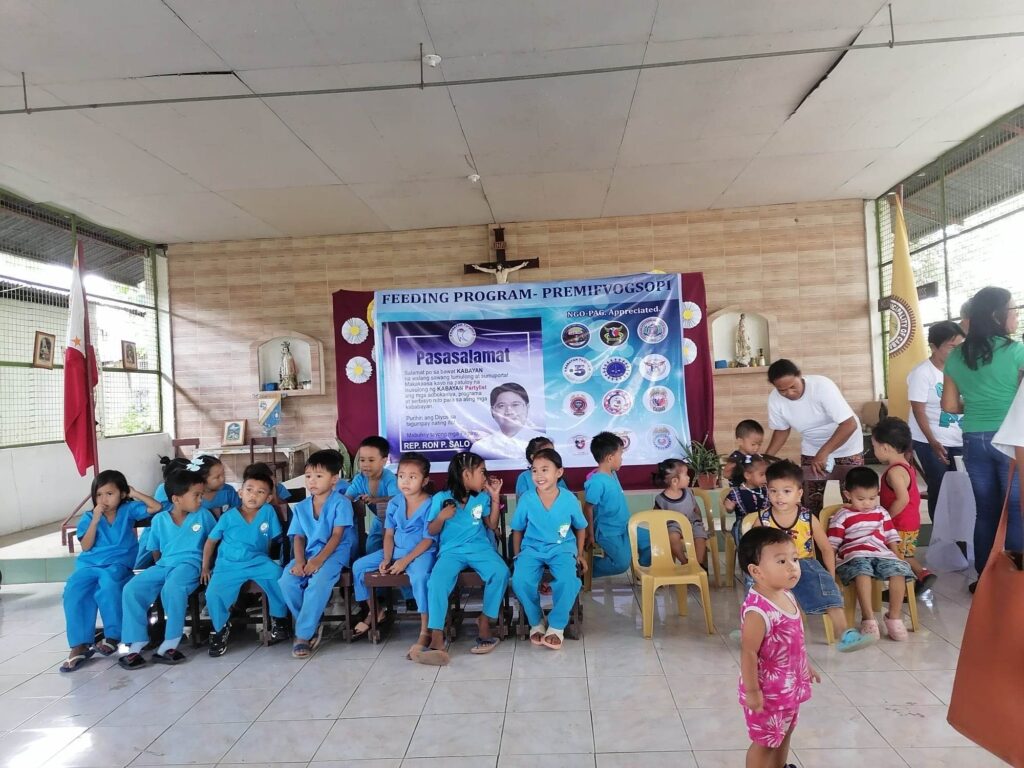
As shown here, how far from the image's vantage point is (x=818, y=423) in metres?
3.87

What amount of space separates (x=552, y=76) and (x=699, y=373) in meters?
2.46

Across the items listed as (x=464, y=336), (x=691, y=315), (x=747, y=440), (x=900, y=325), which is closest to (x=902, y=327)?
(x=900, y=325)

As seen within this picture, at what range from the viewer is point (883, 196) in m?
7.30

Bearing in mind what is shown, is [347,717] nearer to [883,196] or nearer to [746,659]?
[746,659]

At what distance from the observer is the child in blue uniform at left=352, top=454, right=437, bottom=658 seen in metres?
3.09

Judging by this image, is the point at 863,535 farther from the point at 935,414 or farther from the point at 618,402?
the point at 618,402

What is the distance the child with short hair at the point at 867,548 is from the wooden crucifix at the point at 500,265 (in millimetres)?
5102

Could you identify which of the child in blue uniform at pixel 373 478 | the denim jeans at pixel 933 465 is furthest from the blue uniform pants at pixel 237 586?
→ the denim jeans at pixel 933 465

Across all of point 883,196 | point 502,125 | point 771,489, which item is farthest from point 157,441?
point 883,196

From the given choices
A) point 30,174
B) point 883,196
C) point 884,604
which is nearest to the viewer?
point 884,604

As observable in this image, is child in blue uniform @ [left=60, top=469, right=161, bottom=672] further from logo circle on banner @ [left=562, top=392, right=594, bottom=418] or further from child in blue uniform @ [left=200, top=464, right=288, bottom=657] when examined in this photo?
logo circle on banner @ [left=562, top=392, right=594, bottom=418]

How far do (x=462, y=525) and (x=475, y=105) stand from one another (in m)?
3.13

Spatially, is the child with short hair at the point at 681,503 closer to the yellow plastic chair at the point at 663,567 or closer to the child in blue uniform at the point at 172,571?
the yellow plastic chair at the point at 663,567

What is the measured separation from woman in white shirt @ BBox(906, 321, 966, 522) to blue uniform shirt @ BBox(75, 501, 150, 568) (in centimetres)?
432
